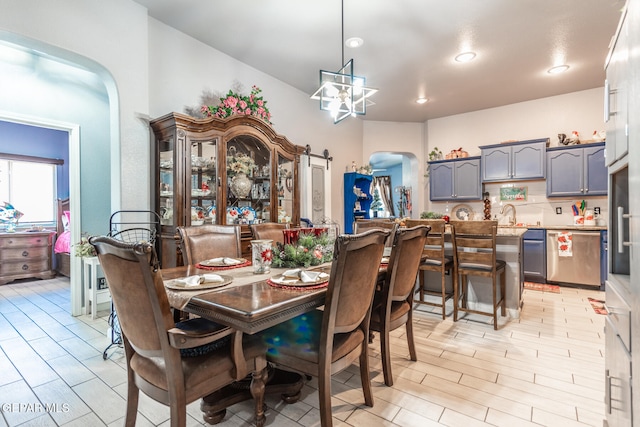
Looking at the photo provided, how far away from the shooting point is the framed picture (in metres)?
5.18

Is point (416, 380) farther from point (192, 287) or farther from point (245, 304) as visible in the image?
point (192, 287)

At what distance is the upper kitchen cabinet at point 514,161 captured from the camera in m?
4.81

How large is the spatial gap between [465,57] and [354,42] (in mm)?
1403

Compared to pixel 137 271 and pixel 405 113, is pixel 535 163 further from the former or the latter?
pixel 137 271

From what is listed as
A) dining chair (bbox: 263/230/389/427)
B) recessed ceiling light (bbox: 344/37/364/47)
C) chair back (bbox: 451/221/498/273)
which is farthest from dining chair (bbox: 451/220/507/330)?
recessed ceiling light (bbox: 344/37/364/47)

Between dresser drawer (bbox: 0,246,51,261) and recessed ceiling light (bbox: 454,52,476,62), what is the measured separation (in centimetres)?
677

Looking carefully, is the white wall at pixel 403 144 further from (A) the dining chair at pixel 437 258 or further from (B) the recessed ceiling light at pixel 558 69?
(A) the dining chair at pixel 437 258

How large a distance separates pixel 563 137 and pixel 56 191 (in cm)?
861

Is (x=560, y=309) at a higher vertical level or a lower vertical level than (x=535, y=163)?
lower

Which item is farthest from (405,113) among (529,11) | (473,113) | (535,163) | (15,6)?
(15,6)

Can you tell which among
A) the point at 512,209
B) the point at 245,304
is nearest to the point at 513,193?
the point at 512,209

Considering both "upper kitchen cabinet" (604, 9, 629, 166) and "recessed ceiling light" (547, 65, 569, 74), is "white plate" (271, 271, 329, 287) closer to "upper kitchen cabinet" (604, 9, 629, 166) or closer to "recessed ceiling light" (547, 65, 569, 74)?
"upper kitchen cabinet" (604, 9, 629, 166)

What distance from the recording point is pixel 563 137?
187 inches

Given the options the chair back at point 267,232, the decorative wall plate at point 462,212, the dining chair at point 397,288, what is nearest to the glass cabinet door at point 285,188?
the chair back at point 267,232
